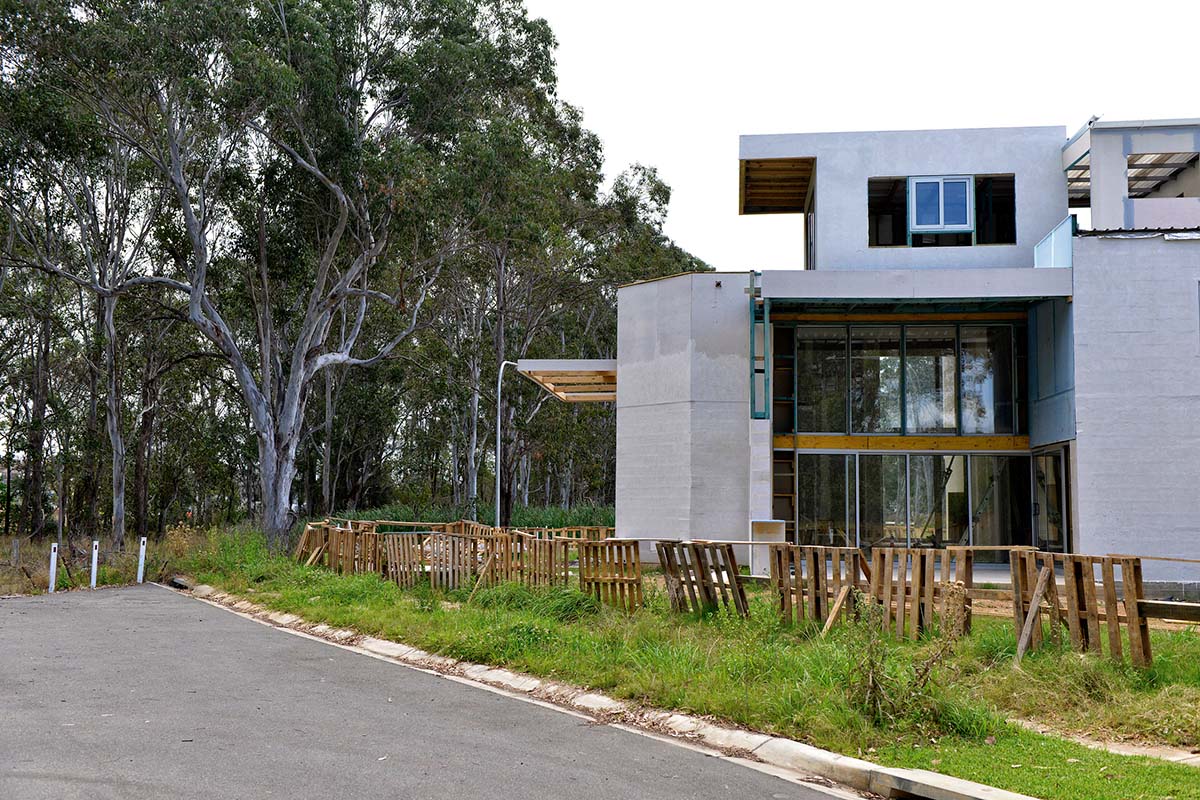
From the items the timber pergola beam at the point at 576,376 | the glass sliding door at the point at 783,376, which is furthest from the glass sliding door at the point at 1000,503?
the timber pergola beam at the point at 576,376

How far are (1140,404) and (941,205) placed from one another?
238 inches

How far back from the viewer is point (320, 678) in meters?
10.9

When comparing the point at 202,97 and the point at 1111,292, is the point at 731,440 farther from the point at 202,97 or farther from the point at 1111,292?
the point at 202,97

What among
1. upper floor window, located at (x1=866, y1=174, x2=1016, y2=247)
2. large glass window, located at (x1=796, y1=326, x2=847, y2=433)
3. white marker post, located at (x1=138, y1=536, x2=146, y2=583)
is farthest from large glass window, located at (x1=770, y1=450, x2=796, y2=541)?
white marker post, located at (x1=138, y1=536, x2=146, y2=583)

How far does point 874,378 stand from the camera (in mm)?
22953

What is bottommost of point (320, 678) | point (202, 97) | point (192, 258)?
point (320, 678)

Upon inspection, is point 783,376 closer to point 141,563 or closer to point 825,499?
point 825,499

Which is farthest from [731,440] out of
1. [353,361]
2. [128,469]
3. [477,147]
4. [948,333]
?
[128,469]

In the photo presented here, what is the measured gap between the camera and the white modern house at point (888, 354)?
20.7m

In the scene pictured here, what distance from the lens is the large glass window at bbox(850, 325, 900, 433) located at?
22766 mm

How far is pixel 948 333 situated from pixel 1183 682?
14560 mm

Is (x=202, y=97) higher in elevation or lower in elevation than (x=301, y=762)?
higher

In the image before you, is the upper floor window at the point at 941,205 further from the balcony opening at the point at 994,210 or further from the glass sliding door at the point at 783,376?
the glass sliding door at the point at 783,376

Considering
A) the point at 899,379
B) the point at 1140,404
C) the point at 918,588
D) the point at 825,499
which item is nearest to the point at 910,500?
the point at 825,499
